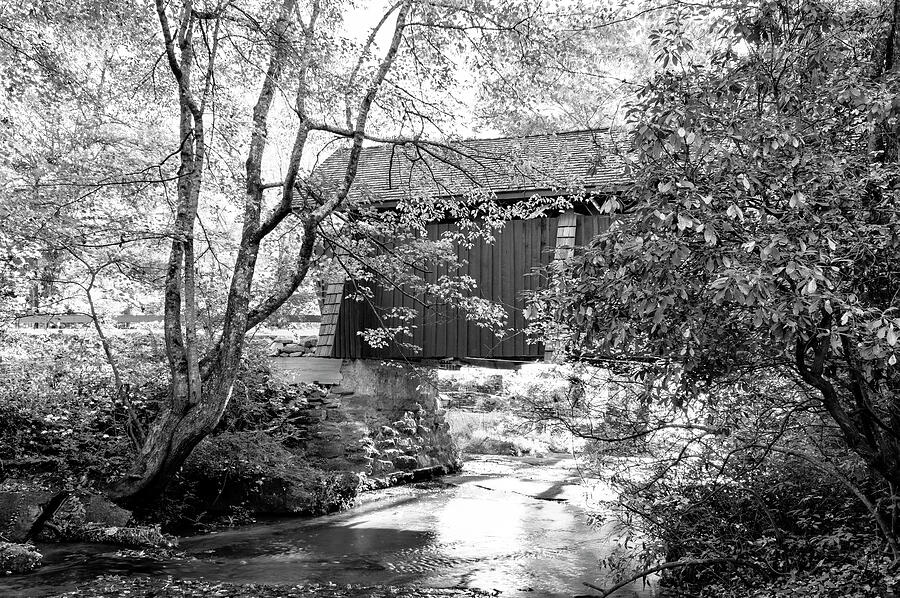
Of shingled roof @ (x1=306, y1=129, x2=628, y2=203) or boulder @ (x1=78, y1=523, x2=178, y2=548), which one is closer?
boulder @ (x1=78, y1=523, x2=178, y2=548)

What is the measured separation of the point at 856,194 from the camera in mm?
3414

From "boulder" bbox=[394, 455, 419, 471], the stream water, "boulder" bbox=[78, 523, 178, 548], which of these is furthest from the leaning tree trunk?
"boulder" bbox=[394, 455, 419, 471]

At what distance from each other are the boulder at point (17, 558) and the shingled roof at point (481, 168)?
491cm

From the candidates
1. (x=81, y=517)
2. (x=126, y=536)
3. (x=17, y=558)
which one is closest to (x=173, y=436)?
(x=126, y=536)

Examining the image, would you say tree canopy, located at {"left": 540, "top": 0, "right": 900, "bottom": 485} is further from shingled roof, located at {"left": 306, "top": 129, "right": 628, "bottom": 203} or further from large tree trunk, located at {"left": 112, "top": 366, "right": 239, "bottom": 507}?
large tree trunk, located at {"left": 112, "top": 366, "right": 239, "bottom": 507}

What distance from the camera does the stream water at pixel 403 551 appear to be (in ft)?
21.9

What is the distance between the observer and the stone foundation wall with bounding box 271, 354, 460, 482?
12.0 m

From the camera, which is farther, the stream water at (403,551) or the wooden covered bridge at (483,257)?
the wooden covered bridge at (483,257)

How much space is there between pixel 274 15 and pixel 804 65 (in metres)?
6.31

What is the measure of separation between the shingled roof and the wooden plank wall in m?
0.89

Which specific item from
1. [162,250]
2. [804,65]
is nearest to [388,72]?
[162,250]

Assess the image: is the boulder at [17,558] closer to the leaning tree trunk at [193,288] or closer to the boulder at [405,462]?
the leaning tree trunk at [193,288]

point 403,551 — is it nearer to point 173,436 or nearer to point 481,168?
point 173,436

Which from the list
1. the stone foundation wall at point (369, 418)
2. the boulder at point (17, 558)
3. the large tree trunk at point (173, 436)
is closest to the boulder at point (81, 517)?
the large tree trunk at point (173, 436)
